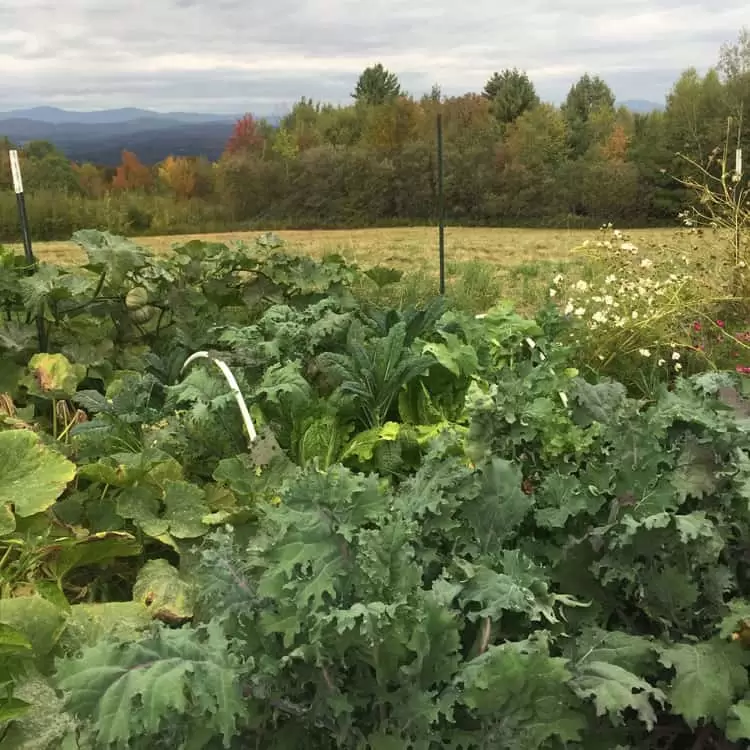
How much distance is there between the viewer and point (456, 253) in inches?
211

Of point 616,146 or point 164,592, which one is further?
point 616,146

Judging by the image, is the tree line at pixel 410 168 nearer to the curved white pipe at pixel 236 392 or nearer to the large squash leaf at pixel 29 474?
the curved white pipe at pixel 236 392

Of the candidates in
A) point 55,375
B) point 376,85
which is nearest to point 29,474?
point 55,375

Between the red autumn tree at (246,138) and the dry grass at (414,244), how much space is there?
0.61m

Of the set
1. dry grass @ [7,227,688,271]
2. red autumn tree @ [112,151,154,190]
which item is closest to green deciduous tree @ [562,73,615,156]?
dry grass @ [7,227,688,271]

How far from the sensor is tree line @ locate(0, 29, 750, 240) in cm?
497

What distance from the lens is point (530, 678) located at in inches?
44.4

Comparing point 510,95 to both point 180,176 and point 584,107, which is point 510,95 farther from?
point 180,176

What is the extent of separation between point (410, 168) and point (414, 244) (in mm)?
609

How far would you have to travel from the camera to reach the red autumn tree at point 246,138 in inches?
207

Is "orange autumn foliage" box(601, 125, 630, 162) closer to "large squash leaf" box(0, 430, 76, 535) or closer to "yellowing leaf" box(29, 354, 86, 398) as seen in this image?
"yellowing leaf" box(29, 354, 86, 398)

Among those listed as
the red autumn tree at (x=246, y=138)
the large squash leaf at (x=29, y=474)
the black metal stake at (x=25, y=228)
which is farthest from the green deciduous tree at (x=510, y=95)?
the large squash leaf at (x=29, y=474)

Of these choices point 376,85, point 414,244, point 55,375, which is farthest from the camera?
point 376,85

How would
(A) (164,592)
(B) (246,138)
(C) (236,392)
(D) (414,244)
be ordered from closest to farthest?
(A) (164,592), (C) (236,392), (D) (414,244), (B) (246,138)
